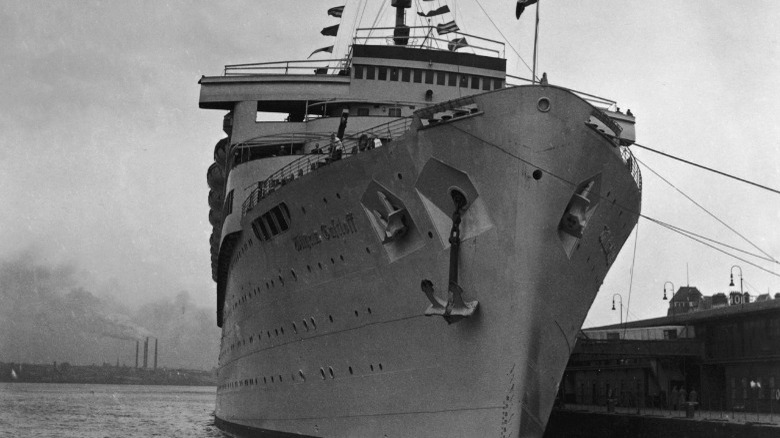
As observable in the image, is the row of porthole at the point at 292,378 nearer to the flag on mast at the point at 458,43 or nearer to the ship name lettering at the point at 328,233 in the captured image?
the ship name lettering at the point at 328,233

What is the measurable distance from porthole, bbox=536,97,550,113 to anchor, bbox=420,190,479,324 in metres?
2.07

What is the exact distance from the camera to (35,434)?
36125 mm

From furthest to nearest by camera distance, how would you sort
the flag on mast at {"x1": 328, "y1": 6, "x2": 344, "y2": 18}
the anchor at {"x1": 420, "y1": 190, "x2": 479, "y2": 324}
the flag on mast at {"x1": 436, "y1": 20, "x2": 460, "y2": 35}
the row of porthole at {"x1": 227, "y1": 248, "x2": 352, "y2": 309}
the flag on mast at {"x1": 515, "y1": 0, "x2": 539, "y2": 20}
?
the flag on mast at {"x1": 328, "y1": 6, "x2": 344, "y2": 18} < the flag on mast at {"x1": 436, "y1": 20, "x2": 460, "y2": 35} < the row of porthole at {"x1": 227, "y1": 248, "x2": 352, "y2": 309} < the flag on mast at {"x1": 515, "y1": 0, "x2": 539, "y2": 20} < the anchor at {"x1": 420, "y1": 190, "x2": 479, "y2": 324}

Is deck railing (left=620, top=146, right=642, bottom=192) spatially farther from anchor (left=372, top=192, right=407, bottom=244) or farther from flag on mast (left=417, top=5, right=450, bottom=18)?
flag on mast (left=417, top=5, right=450, bottom=18)

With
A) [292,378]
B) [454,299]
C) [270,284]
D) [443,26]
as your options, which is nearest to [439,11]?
[443,26]

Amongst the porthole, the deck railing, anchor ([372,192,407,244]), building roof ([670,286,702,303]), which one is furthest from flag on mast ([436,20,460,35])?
building roof ([670,286,702,303])

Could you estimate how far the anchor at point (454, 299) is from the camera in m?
14.3

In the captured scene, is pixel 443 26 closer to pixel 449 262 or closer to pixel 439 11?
pixel 439 11

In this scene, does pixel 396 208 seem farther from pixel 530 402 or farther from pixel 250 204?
pixel 250 204

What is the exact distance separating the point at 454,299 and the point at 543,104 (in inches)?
142

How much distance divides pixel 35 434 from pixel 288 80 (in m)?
21.3

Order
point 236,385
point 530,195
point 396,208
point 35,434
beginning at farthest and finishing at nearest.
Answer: point 35,434 → point 236,385 → point 396,208 → point 530,195

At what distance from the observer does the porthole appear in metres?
14.1

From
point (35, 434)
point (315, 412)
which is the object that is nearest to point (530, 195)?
point (315, 412)
